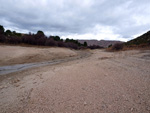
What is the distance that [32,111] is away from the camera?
60.4 inches

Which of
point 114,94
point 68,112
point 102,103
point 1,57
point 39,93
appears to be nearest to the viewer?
point 68,112

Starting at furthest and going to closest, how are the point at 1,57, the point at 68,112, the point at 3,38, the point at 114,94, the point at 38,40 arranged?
the point at 38,40, the point at 3,38, the point at 1,57, the point at 114,94, the point at 68,112

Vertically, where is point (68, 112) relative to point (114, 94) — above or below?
below

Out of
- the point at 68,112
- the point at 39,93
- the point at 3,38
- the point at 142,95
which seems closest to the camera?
the point at 68,112

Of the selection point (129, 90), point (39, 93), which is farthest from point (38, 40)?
point (129, 90)

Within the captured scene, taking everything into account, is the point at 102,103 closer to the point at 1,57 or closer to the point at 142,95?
the point at 142,95

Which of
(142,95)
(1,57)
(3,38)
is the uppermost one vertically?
(3,38)

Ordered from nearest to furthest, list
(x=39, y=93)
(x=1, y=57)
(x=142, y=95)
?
1. (x=142, y=95)
2. (x=39, y=93)
3. (x=1, y=57)

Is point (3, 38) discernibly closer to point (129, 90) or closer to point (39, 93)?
point (39, 93)

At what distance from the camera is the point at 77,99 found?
72.0 inches

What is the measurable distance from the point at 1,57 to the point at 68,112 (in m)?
9.17

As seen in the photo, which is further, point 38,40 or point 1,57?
point 38,40

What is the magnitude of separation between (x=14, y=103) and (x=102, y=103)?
6.53 ft

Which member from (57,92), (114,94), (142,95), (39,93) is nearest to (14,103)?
(39,93)
